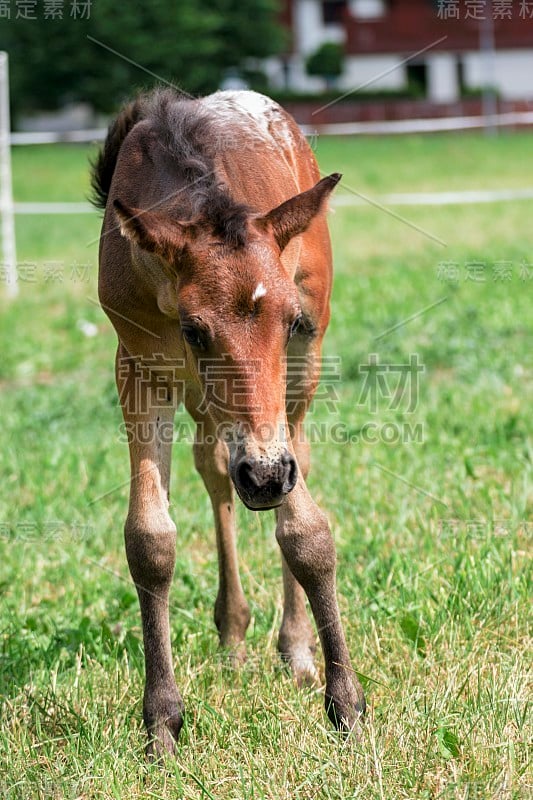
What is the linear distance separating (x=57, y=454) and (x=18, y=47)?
36904 millimetres

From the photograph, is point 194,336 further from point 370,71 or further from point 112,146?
point 370,71

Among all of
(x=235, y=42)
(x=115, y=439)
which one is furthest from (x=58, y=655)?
(x=235, y=42)

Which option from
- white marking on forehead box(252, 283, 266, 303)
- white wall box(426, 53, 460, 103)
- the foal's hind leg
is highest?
white wall box(426, 53, 460, 103)

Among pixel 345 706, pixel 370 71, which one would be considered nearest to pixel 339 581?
pixel 345 706

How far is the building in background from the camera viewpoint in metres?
45.1

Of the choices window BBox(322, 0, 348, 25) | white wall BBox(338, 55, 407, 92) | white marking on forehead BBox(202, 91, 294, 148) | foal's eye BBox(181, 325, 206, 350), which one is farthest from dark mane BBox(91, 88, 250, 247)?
window BBox(322, 0, 348, 25)

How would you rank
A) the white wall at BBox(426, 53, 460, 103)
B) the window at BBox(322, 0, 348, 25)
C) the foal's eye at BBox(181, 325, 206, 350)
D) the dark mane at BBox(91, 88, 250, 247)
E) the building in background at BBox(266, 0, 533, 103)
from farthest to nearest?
1. the window at BBox(322, 0, 348, 25)
2. the white wall at BBox(426, 53, 460, 103)
3. the building in background at BBox(266, 0, 533, 103)
4. the dark mane at BBox(91, 88, 250, 247)
5. the foal's eye at BBox(181, 325, 206, 350)

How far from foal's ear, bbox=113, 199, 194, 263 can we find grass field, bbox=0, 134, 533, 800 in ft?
4.59

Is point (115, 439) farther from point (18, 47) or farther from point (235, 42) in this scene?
point (235, 42)

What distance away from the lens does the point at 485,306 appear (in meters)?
8.74

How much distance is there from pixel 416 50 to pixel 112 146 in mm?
45598

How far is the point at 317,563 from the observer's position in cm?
345

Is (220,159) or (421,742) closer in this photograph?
(421,742)

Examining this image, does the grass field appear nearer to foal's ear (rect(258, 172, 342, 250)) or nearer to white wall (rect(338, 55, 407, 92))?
foal's ear (rect(258, 172, 342, 250))
